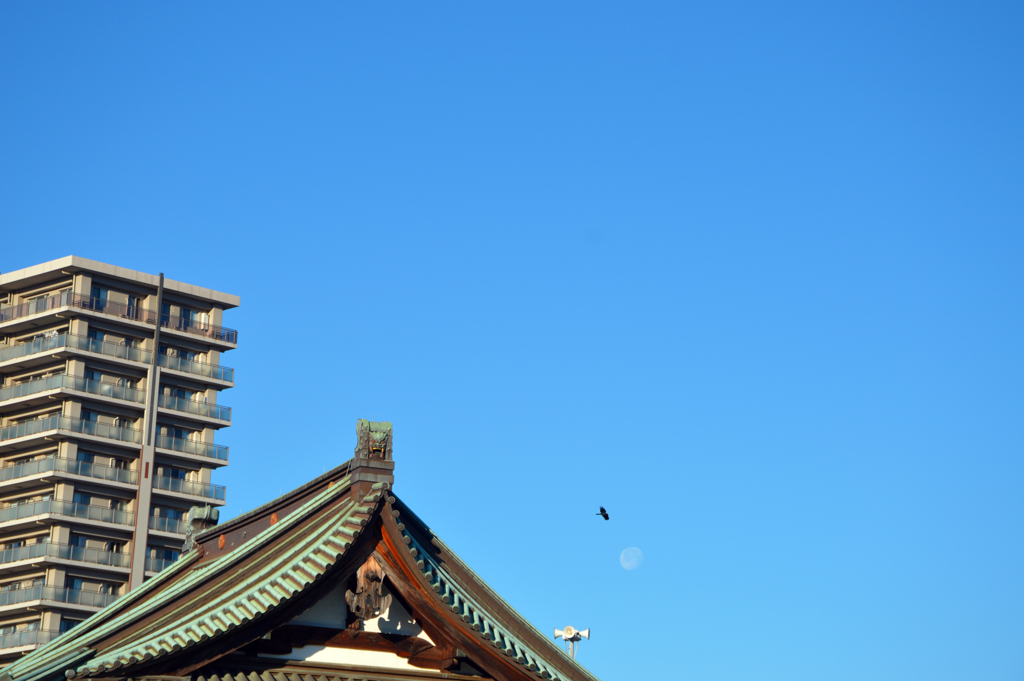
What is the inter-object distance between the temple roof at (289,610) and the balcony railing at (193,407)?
109 m

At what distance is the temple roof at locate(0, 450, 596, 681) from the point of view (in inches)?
661

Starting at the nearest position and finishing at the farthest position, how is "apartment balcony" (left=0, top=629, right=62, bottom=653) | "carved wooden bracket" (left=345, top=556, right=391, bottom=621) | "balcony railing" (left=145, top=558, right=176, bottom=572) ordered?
"carved wooden bracket" (left=345, top=556, right=391, bottom=621), "apartment balcony" (left=0, top=629, right=62, bottom=653), "balcony railing" (left=145, top=558, right=176, bottom=572)

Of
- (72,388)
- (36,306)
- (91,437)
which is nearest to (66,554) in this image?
(91,437)

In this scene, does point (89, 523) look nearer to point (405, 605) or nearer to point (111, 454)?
point (111, 454)

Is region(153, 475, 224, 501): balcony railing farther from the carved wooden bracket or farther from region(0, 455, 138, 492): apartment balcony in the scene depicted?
the carved wooden bracket

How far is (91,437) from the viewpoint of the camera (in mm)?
119438

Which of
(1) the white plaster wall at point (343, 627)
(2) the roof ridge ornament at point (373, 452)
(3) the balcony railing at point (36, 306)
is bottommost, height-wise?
(1) the white plaster wall at point (343, 627)

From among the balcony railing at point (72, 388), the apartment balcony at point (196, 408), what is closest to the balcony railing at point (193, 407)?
the apartment balcony at point (196, 408)

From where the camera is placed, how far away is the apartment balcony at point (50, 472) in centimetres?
11694

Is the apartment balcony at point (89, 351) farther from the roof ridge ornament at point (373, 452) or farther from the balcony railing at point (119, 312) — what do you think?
the roof ridge ornament at point (373, 452)

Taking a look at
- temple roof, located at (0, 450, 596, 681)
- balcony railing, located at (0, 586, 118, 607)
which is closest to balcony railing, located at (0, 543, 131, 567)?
balcony railing, located at (0, 586, 118, 607)

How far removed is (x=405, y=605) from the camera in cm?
1862

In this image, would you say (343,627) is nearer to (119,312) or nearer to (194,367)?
(119,312)

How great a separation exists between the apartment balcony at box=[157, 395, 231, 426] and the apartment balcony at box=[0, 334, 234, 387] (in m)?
2.92
